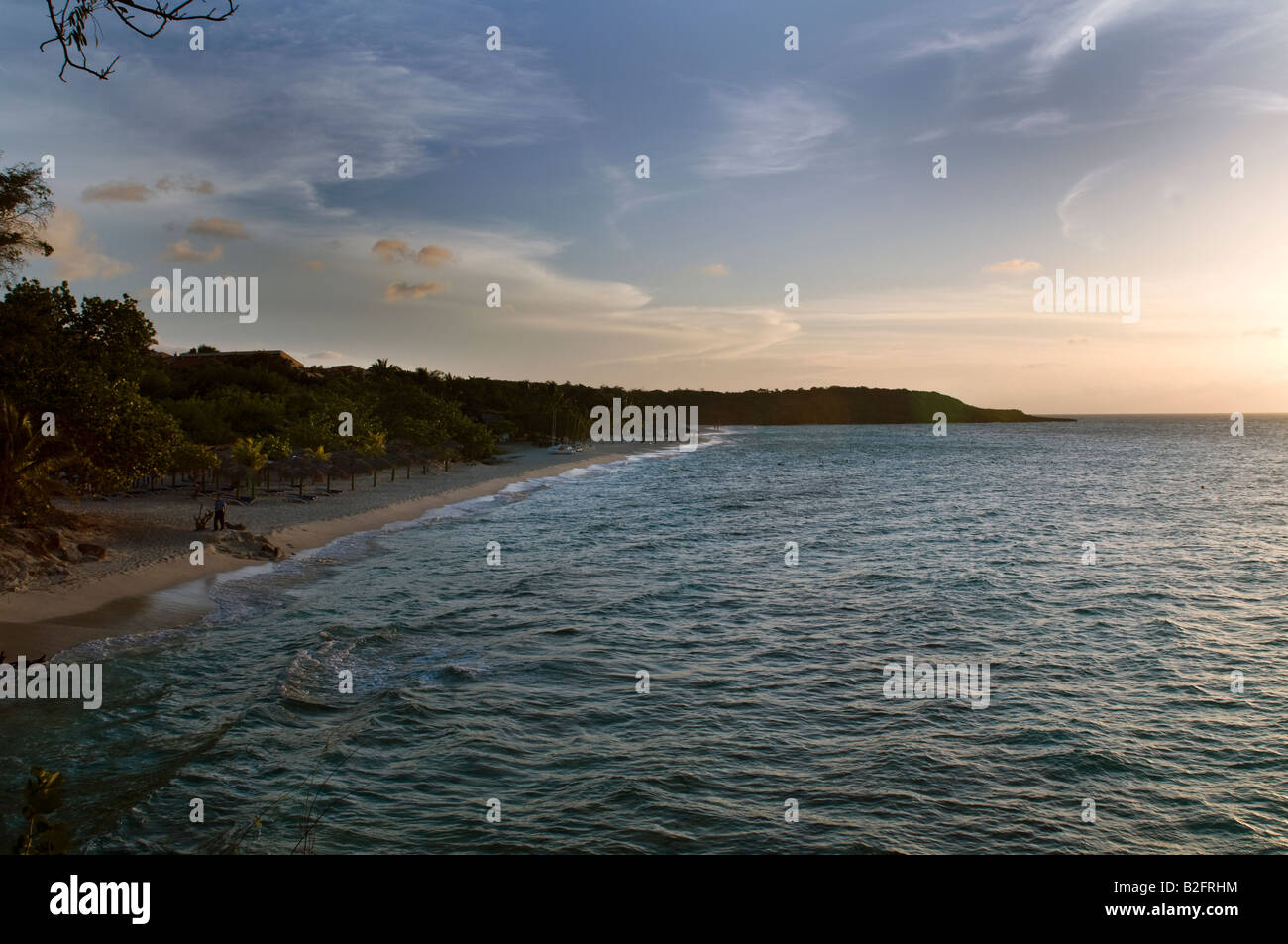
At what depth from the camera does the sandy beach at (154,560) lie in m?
21.4

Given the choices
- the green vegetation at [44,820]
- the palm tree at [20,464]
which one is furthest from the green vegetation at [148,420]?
the green vegetation at [44,820]

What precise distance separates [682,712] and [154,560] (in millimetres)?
21371

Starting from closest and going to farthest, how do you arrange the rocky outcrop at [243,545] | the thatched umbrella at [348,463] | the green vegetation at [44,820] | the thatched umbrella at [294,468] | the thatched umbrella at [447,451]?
the green vegetation at [44,820] < the rocky outcrop at [243,545] < the thatched umbrella at [294,468] < the thatched umbrella at [348,463] < the thatched umbrella at [447,451]

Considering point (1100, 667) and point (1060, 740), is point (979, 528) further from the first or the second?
point (1060, 740)

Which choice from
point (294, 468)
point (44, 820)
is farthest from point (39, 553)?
point (44, 820)

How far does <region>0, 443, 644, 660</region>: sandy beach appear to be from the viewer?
2144 cm

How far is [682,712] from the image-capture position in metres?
17.8

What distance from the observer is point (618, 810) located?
13.2m

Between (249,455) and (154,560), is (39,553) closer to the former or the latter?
(154,560)

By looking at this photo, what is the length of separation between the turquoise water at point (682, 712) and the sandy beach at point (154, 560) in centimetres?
131

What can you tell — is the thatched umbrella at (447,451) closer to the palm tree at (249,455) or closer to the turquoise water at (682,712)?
the palm tree at (249,455)
